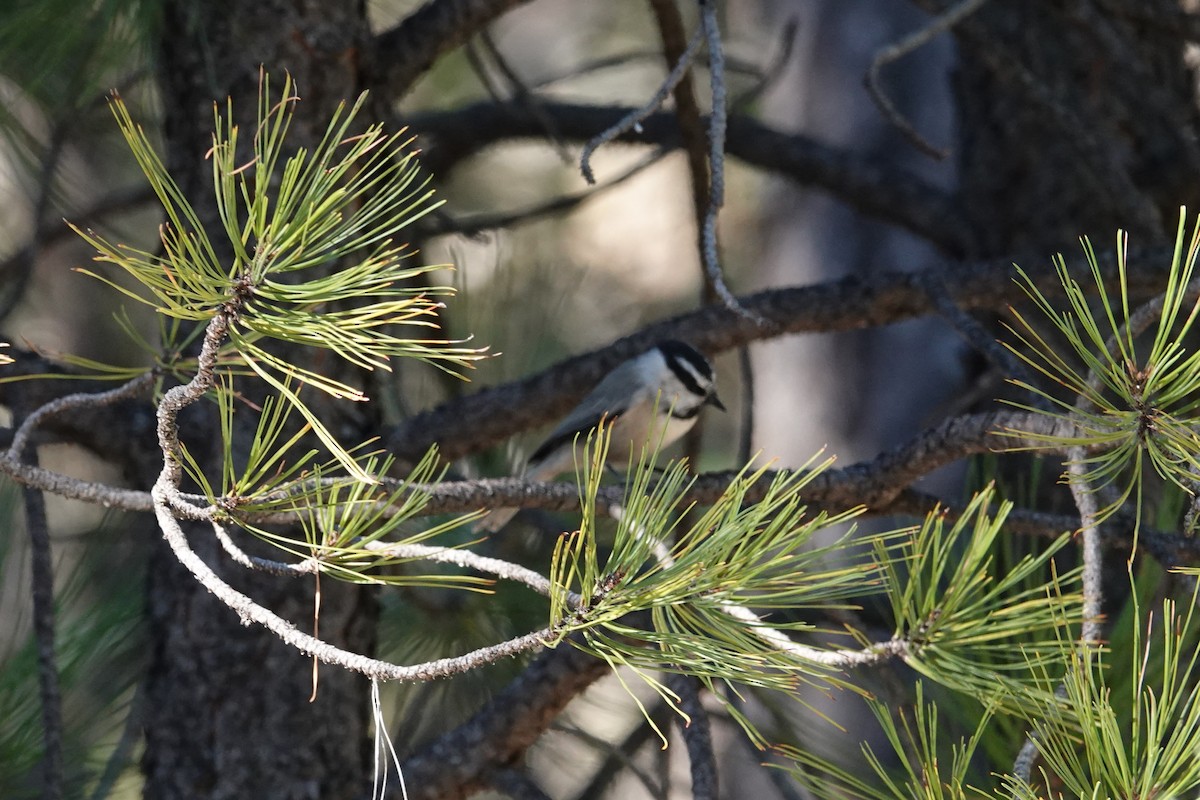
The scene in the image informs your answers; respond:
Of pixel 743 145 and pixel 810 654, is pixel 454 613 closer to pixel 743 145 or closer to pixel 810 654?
pixel 743 145

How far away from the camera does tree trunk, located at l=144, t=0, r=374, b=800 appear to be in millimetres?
1792

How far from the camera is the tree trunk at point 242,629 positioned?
1.79 metres

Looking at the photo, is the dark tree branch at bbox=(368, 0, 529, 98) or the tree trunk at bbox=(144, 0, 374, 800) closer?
the tree trunk at bbox=(144, 0, 374, 800)

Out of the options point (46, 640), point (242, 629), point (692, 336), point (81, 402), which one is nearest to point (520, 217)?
point (692, 336)

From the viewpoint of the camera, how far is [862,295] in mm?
1916

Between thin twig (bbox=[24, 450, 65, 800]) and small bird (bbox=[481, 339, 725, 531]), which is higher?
small bird (bbox=[481, 339, 725, 531])

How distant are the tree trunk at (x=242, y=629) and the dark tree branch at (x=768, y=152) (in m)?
0.83

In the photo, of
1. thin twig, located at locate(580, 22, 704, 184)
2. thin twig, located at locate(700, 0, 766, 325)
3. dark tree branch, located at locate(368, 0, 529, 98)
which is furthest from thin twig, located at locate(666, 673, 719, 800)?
dark tree branch, located at locate(368, 0, 529, 98)

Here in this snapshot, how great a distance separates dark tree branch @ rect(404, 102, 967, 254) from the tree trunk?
32.5 inches

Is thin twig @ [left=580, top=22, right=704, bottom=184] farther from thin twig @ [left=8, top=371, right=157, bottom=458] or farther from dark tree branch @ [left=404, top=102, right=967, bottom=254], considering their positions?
dark tree branch @ [left=404, top=102, right=967, bottom=254]

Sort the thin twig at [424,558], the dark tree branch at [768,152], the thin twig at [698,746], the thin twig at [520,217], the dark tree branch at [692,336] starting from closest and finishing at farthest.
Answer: the thin twig at [424,558]
the thin twig at [698,746]
the dark tree branch at [692,336]
the thin twig at [520,217]
the dark tree branch at [768,152]

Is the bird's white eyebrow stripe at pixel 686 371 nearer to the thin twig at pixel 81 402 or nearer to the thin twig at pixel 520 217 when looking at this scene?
the thin twig at pixel 520 217

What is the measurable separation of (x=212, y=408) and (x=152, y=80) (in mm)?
624

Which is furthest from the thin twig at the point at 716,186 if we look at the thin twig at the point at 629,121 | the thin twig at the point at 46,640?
the thin twig at the point at 46,640
